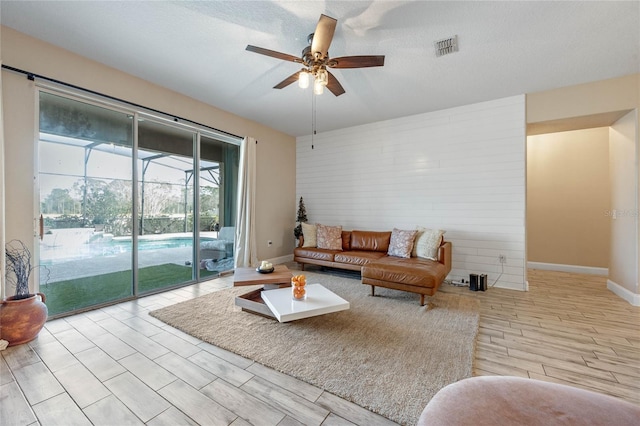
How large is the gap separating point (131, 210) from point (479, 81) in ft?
16.8

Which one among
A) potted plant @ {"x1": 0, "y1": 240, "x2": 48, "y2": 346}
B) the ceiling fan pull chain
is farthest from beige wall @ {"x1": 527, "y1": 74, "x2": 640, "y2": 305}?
potted plant @ {"x1": 0, "y1": 240, "x2": 48, "y2": 346}

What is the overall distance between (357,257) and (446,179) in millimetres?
2137

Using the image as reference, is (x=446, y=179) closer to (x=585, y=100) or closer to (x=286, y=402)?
(x=585, y=100)

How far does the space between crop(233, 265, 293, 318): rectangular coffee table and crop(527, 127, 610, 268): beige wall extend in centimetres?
538

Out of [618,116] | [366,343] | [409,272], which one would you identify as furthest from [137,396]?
[618,116]

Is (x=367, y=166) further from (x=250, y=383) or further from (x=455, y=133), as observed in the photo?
(x=250, y=383)

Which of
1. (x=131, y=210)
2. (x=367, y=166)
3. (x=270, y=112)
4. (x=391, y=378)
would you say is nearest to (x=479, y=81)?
(x=367, y=166)

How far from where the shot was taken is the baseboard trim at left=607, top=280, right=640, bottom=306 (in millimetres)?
3188

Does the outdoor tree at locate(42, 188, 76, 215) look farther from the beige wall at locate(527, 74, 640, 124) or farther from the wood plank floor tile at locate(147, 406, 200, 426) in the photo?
the beige wall at locate(527, 74, 640, 124)

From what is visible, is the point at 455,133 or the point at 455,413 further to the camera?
the point at 455,133

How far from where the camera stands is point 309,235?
5.19 m

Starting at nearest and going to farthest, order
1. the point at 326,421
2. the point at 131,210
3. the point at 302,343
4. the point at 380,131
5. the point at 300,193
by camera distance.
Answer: the point at 326,421, the point at 302,343, the point at 131,210, the point at 380,131, the point at 300,193

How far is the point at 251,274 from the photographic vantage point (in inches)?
124

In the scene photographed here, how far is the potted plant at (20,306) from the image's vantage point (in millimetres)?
2139
